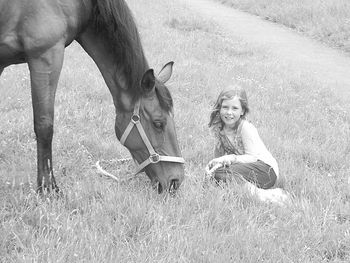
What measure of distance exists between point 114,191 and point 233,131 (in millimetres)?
1203

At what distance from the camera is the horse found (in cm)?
298

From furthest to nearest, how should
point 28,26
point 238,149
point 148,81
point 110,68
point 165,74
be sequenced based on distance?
point 238,149 → point 165,74 → point 110,68 → point 148,81 → point 28,26

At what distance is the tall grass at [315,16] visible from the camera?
12078 mm

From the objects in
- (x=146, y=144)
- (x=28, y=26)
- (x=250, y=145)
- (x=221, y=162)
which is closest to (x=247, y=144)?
(x=250, y=145)

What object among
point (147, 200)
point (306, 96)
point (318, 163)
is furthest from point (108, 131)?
point (306, 96)

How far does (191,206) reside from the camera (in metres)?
3.10

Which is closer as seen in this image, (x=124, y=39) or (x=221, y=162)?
(x=124, y=39)

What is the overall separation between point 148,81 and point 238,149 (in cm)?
109

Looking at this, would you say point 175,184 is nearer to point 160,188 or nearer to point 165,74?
point 160,188

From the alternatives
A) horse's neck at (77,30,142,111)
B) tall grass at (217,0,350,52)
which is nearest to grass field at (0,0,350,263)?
horse's neck at (77,30,142,111)

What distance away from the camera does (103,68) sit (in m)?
3.44

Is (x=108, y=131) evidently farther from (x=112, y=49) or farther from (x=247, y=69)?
(x=247, y=69)

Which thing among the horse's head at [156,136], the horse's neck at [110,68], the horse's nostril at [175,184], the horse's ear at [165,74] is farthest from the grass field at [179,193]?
the horse's ear at [165,74]

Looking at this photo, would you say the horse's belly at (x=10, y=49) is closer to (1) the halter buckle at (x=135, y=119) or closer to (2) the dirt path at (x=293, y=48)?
(1) the halter buckle at (x=135, y=119)
